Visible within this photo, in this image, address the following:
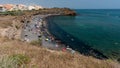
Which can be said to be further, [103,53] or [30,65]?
[103,53]

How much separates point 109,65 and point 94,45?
3024 centimetres

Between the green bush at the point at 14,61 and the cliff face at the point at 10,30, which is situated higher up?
the green bush at the point at 14,61

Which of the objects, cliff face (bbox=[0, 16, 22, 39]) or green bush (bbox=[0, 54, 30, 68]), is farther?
cliff face (bbox=[0, 16, 22, 39])

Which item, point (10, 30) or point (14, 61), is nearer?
point (14, 61)

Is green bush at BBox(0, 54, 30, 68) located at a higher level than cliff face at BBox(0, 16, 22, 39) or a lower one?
higher

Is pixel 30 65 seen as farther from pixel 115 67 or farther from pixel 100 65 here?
pixel 115 67

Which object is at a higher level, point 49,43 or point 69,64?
point 69,64

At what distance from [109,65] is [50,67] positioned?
2.37 meters

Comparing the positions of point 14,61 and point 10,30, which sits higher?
point 14,61

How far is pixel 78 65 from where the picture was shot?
320 inches

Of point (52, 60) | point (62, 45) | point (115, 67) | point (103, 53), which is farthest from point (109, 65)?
point (62, 45)

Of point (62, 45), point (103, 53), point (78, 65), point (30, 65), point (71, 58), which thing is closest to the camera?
point (30, 65)

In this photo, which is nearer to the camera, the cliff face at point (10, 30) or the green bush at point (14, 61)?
the green bush at point (14, 61)

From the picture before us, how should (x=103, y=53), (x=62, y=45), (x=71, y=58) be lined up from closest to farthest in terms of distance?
(x=71, y=58), (x=103, y=53), (x=62, y=45)
